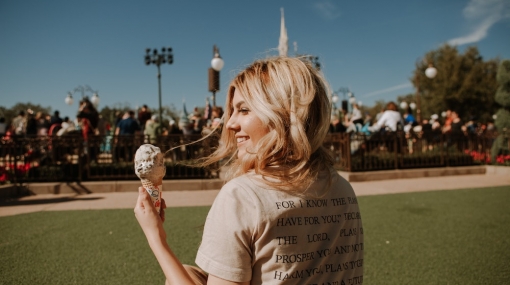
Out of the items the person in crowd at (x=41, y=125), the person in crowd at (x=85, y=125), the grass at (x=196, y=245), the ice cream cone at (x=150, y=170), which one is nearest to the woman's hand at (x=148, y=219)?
the ice cream cone at (x=150, y=170)

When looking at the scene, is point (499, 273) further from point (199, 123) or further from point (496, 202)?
point (199, 123)

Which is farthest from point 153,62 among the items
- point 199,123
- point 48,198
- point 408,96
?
point 408,96

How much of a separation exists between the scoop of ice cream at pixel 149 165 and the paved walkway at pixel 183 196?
5738 mm

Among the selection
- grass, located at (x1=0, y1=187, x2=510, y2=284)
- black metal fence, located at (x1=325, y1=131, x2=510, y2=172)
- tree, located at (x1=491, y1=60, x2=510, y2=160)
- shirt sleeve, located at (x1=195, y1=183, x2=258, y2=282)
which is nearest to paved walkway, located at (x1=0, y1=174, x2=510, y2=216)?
grass, located at (x1=0, y1=187, x2=510, y2=284)

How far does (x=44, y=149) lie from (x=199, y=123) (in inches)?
217

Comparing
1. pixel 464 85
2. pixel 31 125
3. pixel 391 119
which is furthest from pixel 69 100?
pixel 464 85

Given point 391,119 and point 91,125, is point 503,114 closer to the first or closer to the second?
point 391,119

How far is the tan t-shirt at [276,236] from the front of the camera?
3.70 ft

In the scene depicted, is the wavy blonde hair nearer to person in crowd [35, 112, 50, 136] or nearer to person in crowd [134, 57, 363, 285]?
person in crowd [134, 57, 363, 285]

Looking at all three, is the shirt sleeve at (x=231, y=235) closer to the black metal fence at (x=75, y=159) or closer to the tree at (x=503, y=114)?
the black metal fence at (x=75, y=159)

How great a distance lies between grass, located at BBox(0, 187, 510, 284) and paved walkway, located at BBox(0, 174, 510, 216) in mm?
752

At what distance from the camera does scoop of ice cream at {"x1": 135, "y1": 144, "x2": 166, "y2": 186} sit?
160cm

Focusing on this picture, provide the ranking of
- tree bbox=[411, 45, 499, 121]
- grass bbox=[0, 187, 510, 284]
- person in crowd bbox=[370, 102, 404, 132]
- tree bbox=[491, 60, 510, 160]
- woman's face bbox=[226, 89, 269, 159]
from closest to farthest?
woman's face bbox=[226, 89, 269, 159] < grass bbox=[0, 187, 510, 284] < tree bbox=[491, 60, 510, 160] < person in crowd bbox=[370, 102, 404, 132] < tree bbox=[411, 45, 499, 121]

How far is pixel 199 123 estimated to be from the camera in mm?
13742
